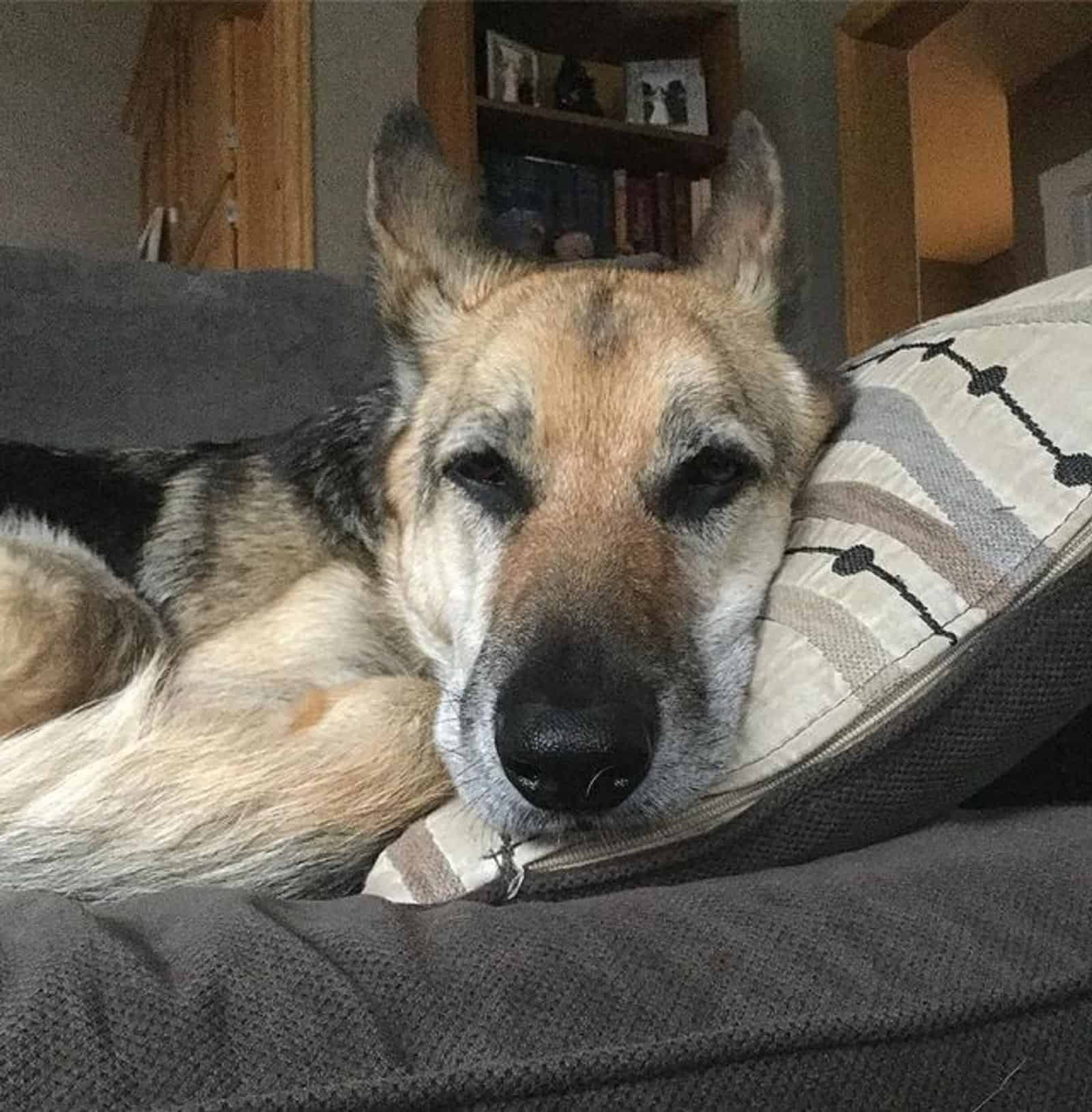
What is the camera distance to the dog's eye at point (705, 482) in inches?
43.3

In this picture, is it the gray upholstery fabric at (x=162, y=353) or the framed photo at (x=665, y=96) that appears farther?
the framed photo at (x=665, y=96)

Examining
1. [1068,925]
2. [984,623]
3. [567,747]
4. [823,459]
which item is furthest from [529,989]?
[823,459]

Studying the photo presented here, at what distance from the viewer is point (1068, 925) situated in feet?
2.23

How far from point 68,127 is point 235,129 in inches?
85.6

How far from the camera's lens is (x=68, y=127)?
216 inches

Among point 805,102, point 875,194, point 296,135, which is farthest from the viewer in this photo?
point 805,102

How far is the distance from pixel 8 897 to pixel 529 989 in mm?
368

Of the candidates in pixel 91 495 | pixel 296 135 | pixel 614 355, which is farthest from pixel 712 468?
pixel 296 135

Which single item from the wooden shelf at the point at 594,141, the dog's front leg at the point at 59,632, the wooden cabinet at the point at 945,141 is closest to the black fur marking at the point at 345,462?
the dog's front leg at the point at 59,632

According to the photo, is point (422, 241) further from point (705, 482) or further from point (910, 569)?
point (910, 569)

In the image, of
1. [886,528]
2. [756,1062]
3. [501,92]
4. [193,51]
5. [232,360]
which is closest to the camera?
[756,1062]

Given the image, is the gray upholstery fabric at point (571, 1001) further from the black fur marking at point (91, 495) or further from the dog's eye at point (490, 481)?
the black fur marking at point (91, 495)

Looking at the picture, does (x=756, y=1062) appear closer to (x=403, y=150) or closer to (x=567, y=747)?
(x=567, y=747)

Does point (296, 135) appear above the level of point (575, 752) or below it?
above
